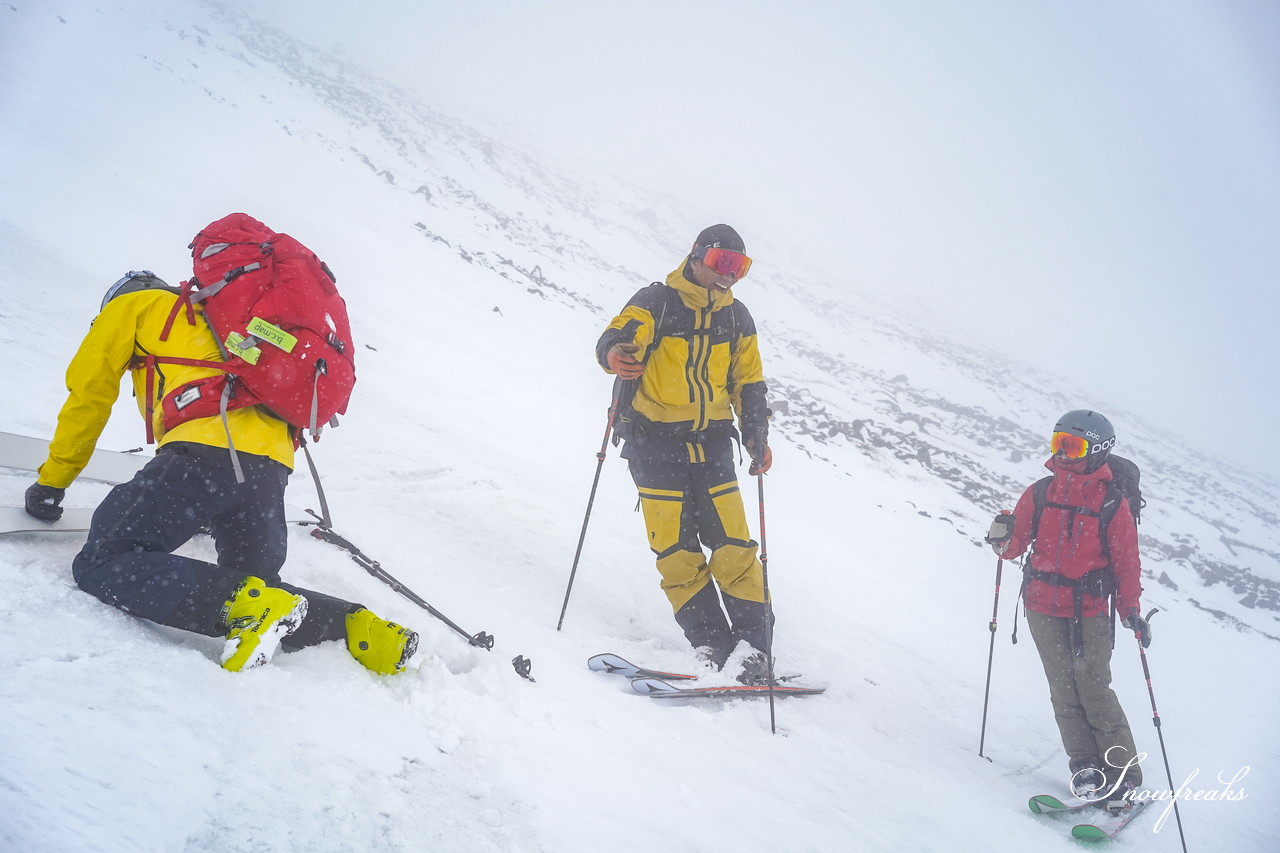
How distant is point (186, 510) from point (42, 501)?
73 cm

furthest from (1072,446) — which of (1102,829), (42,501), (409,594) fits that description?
(42,501)

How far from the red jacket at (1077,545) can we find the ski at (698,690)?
77.4 inches

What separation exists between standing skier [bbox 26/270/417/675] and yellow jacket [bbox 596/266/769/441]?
1889 mm

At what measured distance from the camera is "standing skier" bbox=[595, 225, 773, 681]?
3.53 m

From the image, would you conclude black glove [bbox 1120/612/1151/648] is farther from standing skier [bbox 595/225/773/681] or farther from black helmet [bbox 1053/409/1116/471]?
standing skier [bbox 595/225/773/681]

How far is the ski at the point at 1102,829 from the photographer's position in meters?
2.99

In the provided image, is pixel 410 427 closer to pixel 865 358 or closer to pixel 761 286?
pixel 865 358

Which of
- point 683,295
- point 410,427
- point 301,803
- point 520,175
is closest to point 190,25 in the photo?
point 520,175

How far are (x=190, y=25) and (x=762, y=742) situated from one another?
124 feet

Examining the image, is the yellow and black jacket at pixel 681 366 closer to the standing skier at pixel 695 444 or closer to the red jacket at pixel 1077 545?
the standing skier at pixel 695 444

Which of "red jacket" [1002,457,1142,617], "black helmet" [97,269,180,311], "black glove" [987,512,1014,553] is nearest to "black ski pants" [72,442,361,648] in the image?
"black helmet" [97,269,180,311]

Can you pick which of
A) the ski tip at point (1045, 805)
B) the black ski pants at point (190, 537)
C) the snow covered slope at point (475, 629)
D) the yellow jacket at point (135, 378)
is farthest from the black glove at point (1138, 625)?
the yellow jacket at point (135, 378)

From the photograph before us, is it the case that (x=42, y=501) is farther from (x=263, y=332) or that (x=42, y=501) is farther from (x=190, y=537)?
(x=263, y=332)

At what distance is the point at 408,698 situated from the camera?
1.98m
